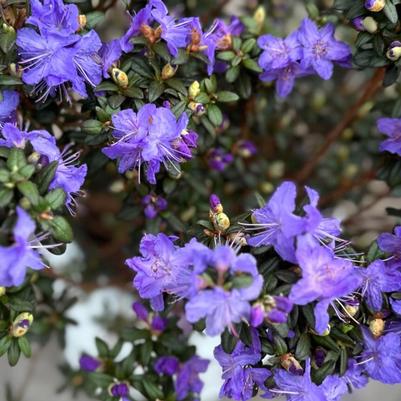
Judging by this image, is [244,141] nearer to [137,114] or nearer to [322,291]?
[137,114]

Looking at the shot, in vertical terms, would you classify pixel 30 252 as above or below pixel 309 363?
above

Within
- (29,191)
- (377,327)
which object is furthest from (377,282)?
(29,191)

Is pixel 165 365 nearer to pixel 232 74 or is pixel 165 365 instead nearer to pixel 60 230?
pixel 60 230

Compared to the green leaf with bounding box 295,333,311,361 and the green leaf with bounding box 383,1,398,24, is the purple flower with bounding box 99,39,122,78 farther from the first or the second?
the green leaf with bounding box 295,333,311,361

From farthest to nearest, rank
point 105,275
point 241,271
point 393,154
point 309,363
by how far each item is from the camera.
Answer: point 105,275
point 393,154
point 309,363
point 241,271

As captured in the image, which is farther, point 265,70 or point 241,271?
point 265,70

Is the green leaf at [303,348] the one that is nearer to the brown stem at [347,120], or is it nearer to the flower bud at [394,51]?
the flower bud at [394,51]

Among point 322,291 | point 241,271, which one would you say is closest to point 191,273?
point 241,271

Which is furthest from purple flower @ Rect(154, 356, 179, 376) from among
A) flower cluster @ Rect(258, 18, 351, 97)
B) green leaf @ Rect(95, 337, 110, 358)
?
flower cluster @ Rect(258, 18, 351, 97)
